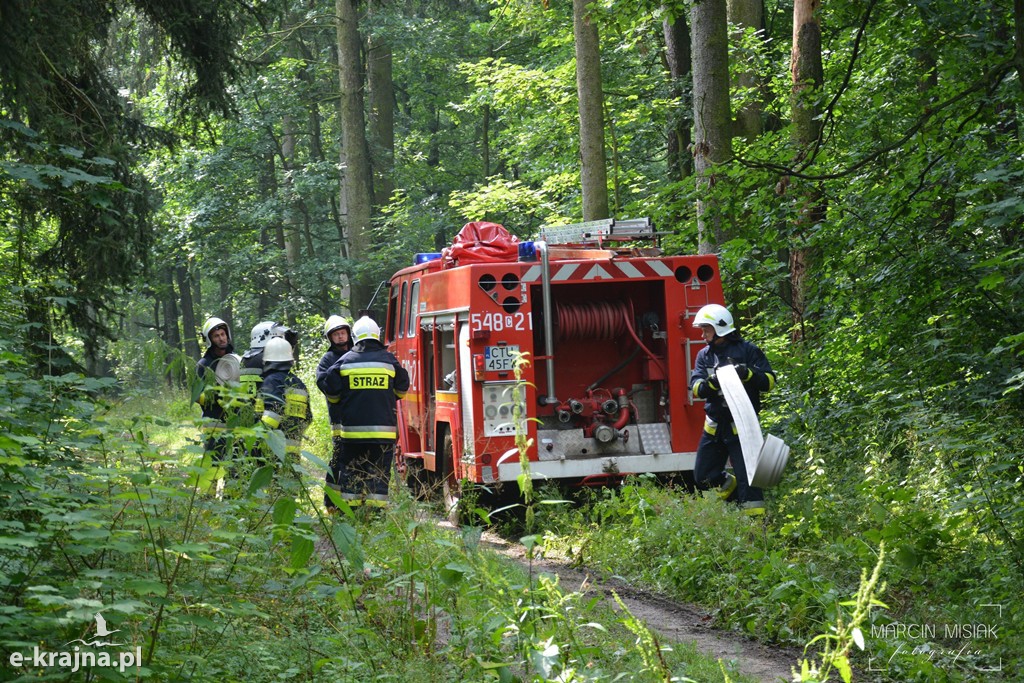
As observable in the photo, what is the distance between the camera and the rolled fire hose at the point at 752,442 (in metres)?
7.97

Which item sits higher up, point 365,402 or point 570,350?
point 570,350

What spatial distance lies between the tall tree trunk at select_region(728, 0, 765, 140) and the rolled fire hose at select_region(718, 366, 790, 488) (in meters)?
7.39

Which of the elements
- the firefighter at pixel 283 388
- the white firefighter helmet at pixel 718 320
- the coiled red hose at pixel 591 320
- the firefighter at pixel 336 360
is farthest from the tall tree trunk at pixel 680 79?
the firefighter at pixel 283 388

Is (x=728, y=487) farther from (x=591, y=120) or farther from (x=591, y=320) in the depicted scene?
(x=591, y=120)

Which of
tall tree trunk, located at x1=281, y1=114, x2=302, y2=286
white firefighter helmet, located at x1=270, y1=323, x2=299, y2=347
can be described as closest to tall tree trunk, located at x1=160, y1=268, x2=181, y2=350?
tall tree trunk, located at x1=281, y1=114, x2=302, y2=286

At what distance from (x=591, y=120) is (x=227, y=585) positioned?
12.4 m

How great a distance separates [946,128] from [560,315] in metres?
3.68

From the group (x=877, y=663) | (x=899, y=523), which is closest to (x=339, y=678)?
(x=877, y=663)

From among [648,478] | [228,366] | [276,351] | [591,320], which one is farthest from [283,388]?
[648,478]

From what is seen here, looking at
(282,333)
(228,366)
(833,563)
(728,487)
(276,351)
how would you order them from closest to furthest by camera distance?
(833,563), (728,487), (228,366), (276,351), (282,333)

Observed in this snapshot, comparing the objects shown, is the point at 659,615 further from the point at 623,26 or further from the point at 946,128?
the point at 623,26

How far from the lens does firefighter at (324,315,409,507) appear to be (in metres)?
9.36

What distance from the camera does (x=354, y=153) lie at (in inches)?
890

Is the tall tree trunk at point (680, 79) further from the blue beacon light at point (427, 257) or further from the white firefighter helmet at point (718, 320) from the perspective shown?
the white firefighter helmet at point (718, 320)
